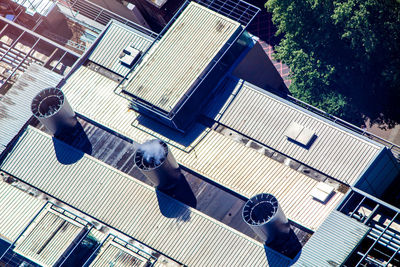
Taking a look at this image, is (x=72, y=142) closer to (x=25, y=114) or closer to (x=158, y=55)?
(x=25, y=114)

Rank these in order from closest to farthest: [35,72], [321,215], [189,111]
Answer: [321,215]
[189,111]
[35,72]

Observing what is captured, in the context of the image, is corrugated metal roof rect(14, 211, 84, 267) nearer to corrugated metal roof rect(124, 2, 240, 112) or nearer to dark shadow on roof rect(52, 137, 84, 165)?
dark shadow on roof rect(52, 137, 84, 165)

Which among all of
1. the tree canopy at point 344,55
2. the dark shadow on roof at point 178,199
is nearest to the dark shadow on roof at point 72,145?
the dark shadow on roof at point 178,199

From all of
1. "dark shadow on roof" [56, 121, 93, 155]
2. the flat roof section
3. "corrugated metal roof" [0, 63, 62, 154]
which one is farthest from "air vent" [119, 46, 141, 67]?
the flat roof section

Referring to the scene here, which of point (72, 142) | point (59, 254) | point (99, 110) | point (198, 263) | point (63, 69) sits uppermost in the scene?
point (63, 69)

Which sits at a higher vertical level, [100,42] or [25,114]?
[100,42]

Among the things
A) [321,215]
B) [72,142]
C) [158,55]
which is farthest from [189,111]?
[321,215]
